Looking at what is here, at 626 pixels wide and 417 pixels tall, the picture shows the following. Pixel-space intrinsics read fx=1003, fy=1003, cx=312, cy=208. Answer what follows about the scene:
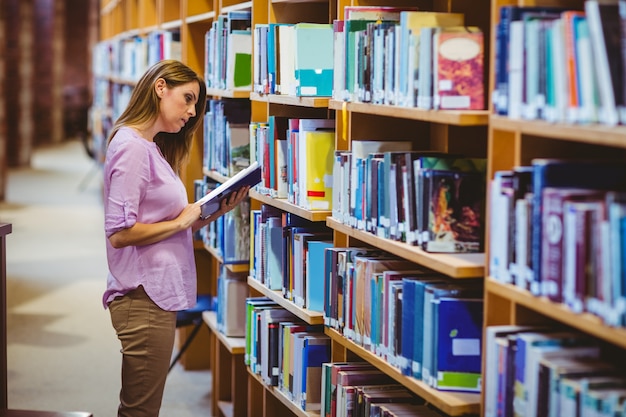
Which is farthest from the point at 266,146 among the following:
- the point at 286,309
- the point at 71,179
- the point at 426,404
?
the point at 71,179

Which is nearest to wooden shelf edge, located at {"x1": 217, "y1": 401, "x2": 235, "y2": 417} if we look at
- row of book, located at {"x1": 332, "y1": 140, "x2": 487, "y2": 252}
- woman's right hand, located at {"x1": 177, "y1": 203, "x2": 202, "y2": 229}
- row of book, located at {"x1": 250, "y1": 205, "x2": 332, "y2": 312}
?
row of book, located at {"x1": 250, "y1": 205, "x2": 332, "y2": 312}

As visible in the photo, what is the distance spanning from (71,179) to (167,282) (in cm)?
1240

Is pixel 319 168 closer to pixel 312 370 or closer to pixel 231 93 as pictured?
pixel 312 370

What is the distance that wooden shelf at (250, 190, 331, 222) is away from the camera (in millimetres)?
3631

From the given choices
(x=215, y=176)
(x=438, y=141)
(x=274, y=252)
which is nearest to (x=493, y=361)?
(x=438, y=141)

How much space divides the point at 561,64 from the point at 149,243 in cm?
174

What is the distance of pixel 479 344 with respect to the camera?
2.72 metres

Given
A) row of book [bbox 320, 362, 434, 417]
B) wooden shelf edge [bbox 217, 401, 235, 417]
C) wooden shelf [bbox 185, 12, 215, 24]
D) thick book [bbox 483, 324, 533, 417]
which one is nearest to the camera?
thick book [bbox 483, 324, 533, 417]

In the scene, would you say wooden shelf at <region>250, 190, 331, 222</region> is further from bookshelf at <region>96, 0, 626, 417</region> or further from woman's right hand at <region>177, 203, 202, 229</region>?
woman's right hand at <region>177, 203, 202, 229</region>

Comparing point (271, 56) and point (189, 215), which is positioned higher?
point (271, 56)

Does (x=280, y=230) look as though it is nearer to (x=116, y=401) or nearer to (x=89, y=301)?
(x=116, y=401)

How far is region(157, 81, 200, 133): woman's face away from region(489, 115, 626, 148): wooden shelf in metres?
1.44

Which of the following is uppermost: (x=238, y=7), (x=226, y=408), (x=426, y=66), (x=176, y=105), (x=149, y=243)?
(x=238, y=7)

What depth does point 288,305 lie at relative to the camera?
3.94 metres
